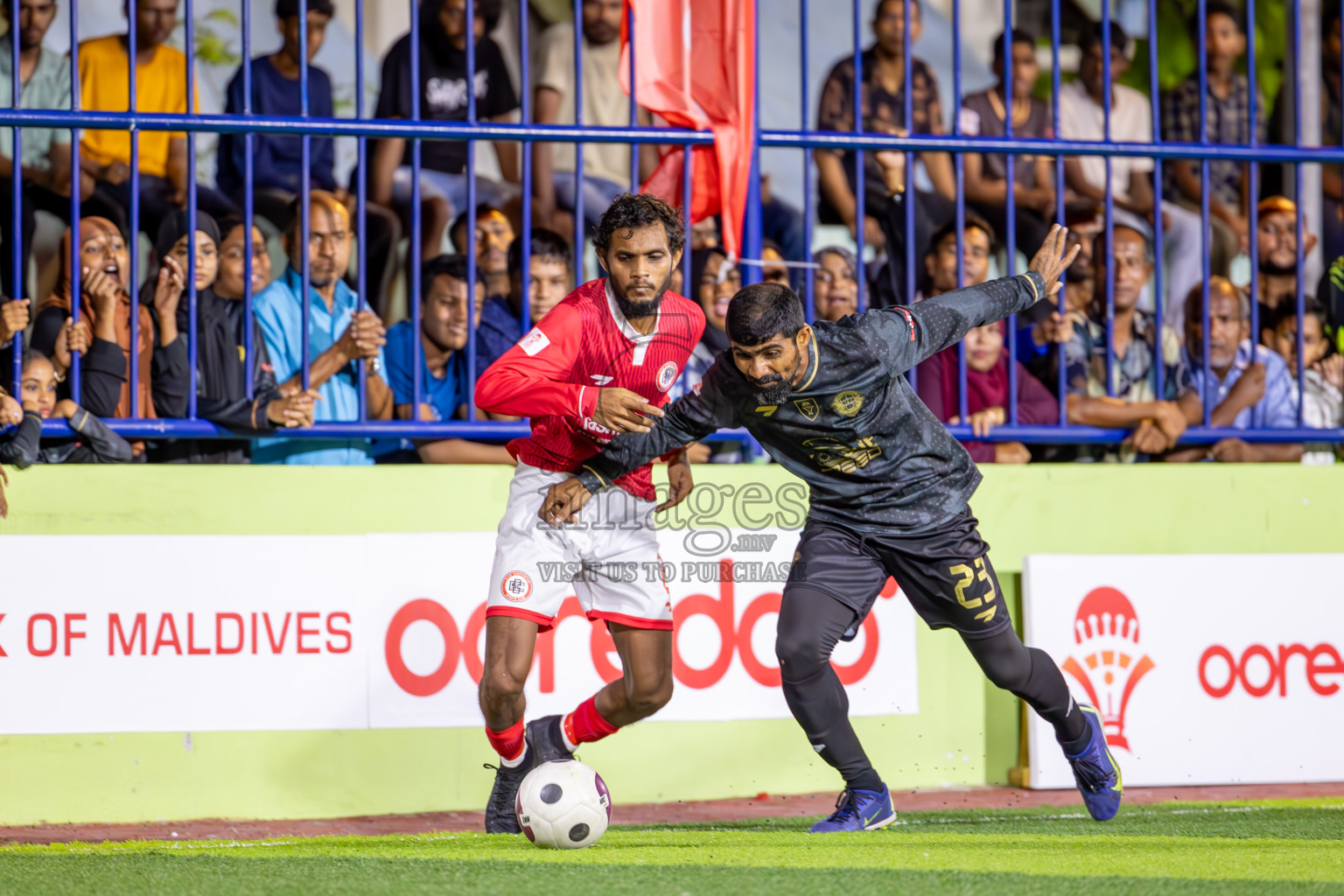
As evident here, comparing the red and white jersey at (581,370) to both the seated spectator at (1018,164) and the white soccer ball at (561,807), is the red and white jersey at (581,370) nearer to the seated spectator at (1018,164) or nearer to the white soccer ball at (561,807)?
the white soccer ball at (561,807)

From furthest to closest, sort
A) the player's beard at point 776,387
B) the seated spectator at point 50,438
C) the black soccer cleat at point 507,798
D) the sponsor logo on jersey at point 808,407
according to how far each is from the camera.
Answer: the seated spectator at point 50,438 < the black soccer cleat at point 507,798 < the sponsor logo on jersey at point 808,407 < the player's beard at point 776,387

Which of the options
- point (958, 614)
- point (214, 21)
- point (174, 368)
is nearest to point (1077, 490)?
point (958, 614)

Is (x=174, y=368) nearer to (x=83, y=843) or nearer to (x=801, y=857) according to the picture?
(x=83, y=843)

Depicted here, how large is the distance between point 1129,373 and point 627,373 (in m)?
3.23

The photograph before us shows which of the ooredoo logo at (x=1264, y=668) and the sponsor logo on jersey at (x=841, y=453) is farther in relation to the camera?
the ooredoo logo at (x=1264, y=668)

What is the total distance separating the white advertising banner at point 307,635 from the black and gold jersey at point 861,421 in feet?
4.04

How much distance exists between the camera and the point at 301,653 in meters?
5.54

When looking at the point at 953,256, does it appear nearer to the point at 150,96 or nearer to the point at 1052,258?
the point at 1052,258

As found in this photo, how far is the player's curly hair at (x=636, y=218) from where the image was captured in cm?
449

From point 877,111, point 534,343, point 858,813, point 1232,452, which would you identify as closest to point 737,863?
point 858,813

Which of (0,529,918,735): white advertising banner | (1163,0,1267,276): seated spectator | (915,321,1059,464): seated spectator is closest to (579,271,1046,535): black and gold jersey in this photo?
(0,529,918,735): white advertising banner

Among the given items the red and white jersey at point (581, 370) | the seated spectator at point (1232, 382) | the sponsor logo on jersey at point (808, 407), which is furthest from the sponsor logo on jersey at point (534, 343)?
the seated spectator at point (1232, 382)

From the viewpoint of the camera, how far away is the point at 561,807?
4.13 metres

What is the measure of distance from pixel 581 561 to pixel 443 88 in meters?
3.62
